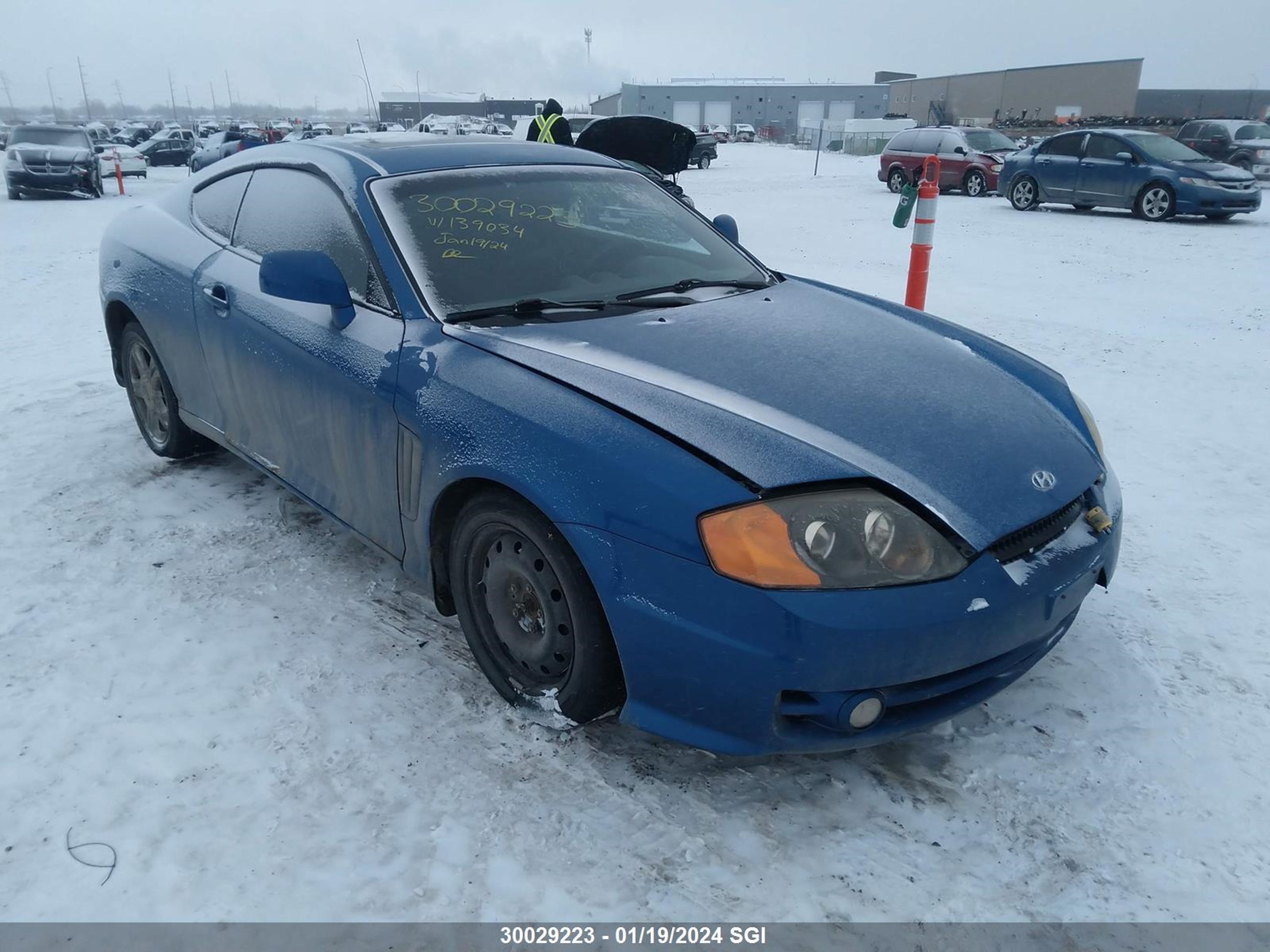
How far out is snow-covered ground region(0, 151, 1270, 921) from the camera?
78.2 inches

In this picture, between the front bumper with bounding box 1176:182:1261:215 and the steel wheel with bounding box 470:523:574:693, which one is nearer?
the steel wheel with bounding box 470:523:574:693

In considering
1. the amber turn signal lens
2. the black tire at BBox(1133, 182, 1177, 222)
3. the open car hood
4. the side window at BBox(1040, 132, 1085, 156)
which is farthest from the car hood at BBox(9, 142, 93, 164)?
the amber turn signal lens

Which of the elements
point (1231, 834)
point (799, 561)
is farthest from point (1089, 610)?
point (799, 561)

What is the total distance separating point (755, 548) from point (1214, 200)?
14.3 metres

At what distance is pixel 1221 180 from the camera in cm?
1303

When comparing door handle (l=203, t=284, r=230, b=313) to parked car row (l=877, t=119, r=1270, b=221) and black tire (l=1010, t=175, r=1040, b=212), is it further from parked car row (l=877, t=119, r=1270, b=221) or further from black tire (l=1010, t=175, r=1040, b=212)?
black tire (l=1010, t=175, r=1040, b=212)

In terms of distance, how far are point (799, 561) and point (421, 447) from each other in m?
1.14

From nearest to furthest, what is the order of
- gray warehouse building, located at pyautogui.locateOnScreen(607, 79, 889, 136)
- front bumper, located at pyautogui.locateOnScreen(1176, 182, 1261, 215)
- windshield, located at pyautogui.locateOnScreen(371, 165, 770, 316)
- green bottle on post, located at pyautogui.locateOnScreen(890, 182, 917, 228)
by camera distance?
windshield, located at pyautogui.locateOnScreen(371, 165, 770, 316)
green bottle on post, located at pyautogui.locateOnScreen(890, 182, 917, 228)
front bumper, located at pyautogui.locateOnScreen(1176, 182, 1261, 215)
gray warehouse building, located at pyautogui.locateOnScreen(607, 79, 889, 136)

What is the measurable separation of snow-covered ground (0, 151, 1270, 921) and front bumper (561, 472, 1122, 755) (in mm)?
292

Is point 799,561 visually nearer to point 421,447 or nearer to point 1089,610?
point 421,447

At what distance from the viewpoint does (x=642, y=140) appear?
10953 mm

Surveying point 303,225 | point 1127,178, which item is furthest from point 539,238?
point 1127,178

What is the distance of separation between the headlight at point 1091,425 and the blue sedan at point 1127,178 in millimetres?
12707

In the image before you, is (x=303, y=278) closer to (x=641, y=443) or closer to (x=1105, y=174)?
(x=641, y=443)
